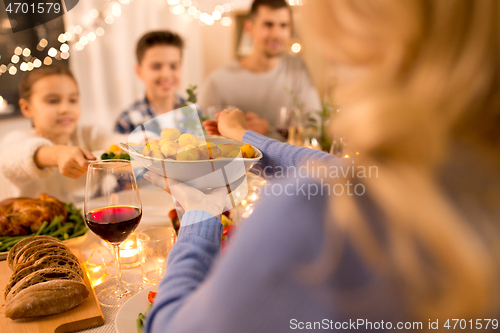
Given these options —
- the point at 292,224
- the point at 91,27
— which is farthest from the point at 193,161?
the point at 91,27

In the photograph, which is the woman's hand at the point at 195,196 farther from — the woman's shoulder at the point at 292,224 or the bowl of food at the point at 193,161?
the woman's shoulder at the point at 292,224

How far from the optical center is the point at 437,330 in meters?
0.37

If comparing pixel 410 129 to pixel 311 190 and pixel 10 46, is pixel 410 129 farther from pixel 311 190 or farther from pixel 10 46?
pixel 10 46

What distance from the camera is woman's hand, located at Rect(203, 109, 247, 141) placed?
0.96 metres

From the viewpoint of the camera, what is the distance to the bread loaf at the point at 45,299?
0.56m

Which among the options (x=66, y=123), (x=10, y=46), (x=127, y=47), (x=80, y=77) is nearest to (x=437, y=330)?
(x=66, y=123)

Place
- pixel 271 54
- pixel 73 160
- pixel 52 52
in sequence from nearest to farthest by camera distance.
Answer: pixel 73 160, pixel 52 52, pixel 271 54

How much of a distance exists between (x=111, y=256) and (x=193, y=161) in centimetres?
38

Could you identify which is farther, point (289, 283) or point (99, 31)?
point (99, 31)

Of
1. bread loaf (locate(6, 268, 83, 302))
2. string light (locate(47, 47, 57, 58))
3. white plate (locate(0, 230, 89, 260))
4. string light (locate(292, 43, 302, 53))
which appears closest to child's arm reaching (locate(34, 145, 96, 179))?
white plate (locate(0, 230, 89, 260))

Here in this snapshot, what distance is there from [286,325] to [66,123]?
1.60 meters

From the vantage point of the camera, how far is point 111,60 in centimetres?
A: 301

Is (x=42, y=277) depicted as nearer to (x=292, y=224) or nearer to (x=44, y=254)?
(x=44, y=254)

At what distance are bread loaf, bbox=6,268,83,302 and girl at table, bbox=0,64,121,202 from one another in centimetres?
73
